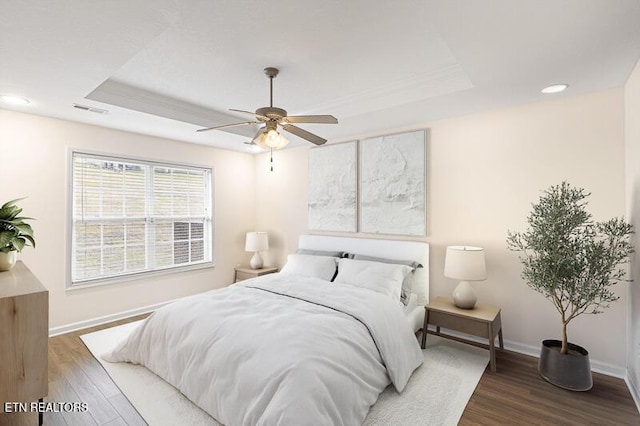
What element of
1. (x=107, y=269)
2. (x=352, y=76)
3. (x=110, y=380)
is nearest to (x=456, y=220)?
(x=352, y=76)

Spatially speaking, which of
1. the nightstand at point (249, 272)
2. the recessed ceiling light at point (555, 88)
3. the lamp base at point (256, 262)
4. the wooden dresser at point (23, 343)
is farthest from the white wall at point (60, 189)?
the recessed ceiling light at point (555, 88)

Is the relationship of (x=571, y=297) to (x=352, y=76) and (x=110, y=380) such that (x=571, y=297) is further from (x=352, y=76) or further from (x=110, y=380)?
(x=110, y=380)

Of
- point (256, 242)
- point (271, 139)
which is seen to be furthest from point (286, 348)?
point (256, 242)

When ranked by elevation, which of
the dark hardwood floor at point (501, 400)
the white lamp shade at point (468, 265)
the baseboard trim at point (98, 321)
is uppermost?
the white lamp shade at point (468, 265)

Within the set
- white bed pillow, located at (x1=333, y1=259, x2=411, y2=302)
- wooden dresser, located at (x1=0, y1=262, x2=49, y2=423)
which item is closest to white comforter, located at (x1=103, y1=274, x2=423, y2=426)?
white bed pillow, located at (x1=333, y1=259, x2=411, y2=302)

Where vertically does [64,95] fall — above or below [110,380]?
above

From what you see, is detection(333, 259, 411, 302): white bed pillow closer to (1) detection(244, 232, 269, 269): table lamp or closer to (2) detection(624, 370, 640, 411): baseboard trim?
(1) detection(244, 232, 269, 269): table lamp

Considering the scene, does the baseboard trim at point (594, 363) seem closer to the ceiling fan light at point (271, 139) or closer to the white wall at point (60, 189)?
the ceiling fan light at point (271, 139)

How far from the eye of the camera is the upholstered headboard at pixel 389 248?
3.56 meters

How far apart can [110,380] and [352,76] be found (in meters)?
3.32

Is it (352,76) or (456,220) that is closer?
(352,76)

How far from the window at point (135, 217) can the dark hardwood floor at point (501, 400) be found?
55.7 inches

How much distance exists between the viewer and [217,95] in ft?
10.6

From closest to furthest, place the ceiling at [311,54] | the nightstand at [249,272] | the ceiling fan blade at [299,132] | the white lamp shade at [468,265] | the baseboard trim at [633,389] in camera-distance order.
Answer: the ceiling at [311,54], the baseboard trim at [633,389], the ceiling fan blade at [299,132], the white lamp shade at [468,265], the nightstand at [249,272]
